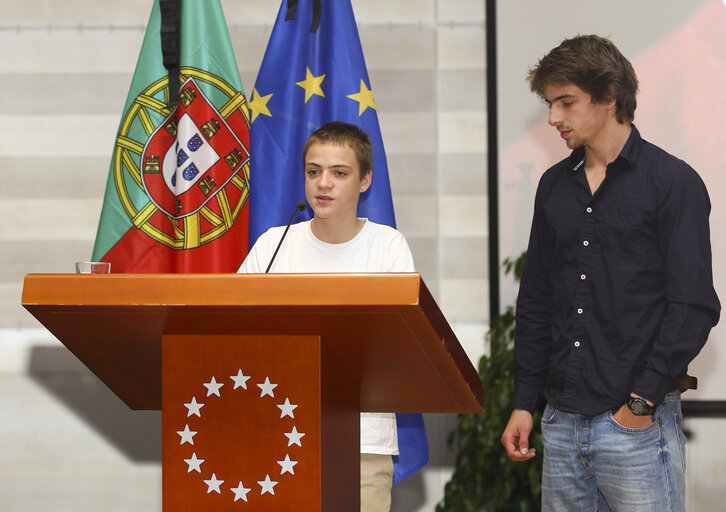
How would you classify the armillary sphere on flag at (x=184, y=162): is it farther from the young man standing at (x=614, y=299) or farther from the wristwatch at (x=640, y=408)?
the wristwatch at (x=640, y=408)

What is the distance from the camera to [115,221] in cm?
293

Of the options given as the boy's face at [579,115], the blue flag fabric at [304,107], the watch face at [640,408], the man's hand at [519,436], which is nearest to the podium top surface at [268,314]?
the watch face at [640,408]

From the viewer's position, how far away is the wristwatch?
1.76 m

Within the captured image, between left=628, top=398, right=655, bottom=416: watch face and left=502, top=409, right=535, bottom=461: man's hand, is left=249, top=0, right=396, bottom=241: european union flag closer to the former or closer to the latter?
left=502, top=409, right=535, bottom=461: man's hand

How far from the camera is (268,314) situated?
115 centimetres

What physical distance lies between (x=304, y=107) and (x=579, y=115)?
4.26 feet

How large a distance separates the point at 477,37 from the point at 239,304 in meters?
2.54

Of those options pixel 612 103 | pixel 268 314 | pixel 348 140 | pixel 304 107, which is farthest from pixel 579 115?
pixel 304 107

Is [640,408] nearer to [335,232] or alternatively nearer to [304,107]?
[335,232]

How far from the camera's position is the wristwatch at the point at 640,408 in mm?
1758

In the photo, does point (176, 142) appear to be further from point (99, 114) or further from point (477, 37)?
point (477, 37)

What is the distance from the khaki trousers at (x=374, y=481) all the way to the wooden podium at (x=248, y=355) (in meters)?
0.89

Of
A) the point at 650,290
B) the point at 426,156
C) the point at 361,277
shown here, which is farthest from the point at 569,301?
the point at 426,156

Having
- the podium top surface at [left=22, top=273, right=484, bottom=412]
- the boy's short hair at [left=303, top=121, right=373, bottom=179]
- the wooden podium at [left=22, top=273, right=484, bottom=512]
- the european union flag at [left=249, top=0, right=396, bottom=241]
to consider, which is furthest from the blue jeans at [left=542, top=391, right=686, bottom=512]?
the european union flag at [left=249, top=0, right=396, bottom=241]
